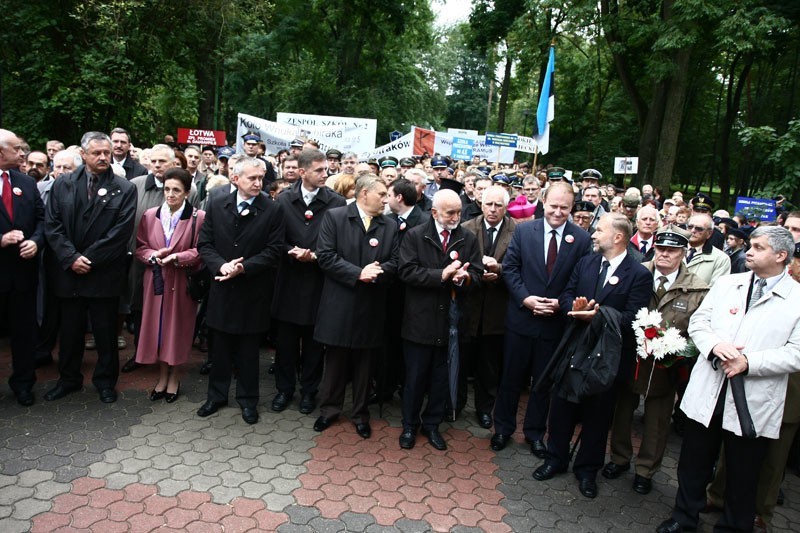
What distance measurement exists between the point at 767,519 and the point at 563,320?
2.06 metres

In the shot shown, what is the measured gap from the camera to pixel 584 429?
15.4ft

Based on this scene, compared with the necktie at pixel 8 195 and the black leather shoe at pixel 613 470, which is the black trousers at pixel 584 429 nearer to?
the black leather shoe at pixel 613 470

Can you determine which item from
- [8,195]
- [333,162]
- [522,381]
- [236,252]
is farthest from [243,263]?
[333,162]

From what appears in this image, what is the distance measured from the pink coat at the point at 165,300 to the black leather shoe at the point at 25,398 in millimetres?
972

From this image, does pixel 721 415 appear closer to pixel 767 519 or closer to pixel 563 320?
pixel 767 519

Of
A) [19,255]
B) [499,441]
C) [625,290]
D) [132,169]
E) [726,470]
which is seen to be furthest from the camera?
[132,169]

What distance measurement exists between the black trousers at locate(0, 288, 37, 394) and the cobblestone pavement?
0.25 meters

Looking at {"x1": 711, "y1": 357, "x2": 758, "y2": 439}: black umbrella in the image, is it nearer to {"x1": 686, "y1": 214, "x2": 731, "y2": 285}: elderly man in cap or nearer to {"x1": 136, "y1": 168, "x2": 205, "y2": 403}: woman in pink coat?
{"x1": 686, "y1": 214, "x2": 731, "y2": 285}: elderly man in cap

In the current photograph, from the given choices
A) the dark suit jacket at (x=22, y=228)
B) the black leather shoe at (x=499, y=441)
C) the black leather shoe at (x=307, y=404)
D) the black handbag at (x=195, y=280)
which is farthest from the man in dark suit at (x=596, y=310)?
the dark suit jacket at (x=22, y=228)

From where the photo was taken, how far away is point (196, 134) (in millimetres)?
12281

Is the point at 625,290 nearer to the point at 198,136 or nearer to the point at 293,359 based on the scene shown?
the point at 293,359

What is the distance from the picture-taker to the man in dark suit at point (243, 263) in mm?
5137

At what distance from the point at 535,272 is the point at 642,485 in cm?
197

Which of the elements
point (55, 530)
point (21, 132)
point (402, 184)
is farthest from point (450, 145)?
point (55, 530)
